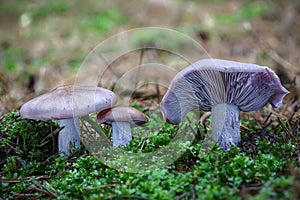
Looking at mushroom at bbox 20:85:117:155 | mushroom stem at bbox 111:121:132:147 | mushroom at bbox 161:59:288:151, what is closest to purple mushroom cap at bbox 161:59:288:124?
mushroom at bbox 161:59:288:151

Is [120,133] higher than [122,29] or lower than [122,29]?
lower

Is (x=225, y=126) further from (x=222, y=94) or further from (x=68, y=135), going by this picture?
(x=68, y=135)

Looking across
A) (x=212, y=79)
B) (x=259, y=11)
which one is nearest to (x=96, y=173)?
(x=212, y=79)

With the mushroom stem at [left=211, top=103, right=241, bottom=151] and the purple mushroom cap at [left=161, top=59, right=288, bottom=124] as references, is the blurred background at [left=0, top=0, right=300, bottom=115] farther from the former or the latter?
the mushroom stem at [left=211, top=103, right=241, bottom=151]

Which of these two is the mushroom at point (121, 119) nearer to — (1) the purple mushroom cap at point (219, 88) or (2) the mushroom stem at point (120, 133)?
(2) the mushroom stem at point (120, 133)

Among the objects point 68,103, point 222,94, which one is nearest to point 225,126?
point 222,94

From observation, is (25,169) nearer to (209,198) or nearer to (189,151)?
(189,151)

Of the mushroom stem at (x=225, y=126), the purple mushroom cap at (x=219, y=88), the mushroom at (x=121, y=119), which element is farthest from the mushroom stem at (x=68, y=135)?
the mushroom stem at (x=225, y=126)
